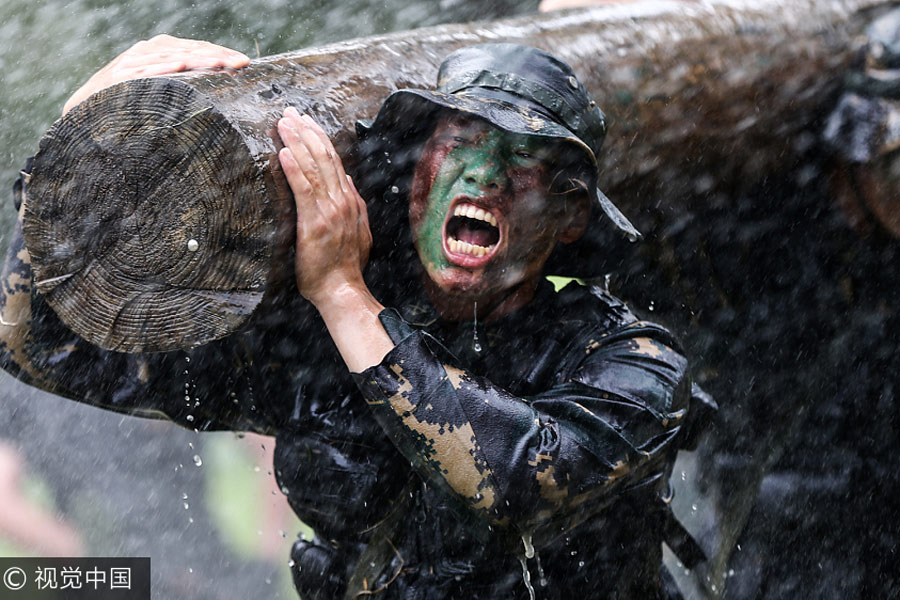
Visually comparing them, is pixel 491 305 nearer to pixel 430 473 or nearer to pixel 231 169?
pixel 430 473

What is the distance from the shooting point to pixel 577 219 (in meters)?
2.33

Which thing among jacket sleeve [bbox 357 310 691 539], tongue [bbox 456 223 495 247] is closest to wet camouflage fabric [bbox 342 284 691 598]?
jacket sleeve [bbox 357 310 691 539]

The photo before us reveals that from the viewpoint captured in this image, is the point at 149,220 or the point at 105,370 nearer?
the point at 149,220

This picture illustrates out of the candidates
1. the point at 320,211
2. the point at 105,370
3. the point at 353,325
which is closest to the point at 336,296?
the point at 353,325

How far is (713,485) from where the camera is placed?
3.94m

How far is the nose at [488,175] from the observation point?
2109 millimetres

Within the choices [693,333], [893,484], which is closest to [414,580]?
[693,333]

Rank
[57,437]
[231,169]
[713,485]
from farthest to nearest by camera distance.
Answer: [57,437] < [713,485] < [231,169]

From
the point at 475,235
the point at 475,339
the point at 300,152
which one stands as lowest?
the point at 475,339

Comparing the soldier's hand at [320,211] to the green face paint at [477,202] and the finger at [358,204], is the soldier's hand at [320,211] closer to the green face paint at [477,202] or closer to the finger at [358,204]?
the finger at [358,204]

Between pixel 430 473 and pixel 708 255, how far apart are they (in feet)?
Result: 6.27

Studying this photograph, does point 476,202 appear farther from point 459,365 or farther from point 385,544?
point 385,544

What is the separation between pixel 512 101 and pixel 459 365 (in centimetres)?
56
